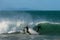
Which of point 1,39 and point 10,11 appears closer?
point 1,39

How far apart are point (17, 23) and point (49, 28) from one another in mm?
3381

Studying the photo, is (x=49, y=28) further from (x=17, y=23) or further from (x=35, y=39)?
(x=35, y=39)

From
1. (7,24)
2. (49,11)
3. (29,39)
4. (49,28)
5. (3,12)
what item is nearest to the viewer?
(29,39)

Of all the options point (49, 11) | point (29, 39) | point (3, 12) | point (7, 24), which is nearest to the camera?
point (29, 39)

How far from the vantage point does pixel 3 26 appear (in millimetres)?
17906

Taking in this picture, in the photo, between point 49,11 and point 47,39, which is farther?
point 49,11

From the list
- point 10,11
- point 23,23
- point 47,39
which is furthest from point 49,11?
point 47,39

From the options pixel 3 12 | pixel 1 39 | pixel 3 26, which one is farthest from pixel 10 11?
pixel 1 39

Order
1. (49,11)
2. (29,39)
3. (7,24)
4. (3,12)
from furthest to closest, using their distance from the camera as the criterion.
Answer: (49,11) < (3,12) < (7,24) < (29,39)

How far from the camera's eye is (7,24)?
61.9 feet

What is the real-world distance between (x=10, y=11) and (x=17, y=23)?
27.3 ft

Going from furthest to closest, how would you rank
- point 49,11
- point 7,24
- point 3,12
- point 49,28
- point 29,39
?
point 49,11, point 3,12, point 7,24, point 49,28, point 29,39

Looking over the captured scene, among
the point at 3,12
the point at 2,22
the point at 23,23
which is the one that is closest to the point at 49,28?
the point at 23,23

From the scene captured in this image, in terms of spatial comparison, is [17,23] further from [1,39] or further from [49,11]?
[49,11]
